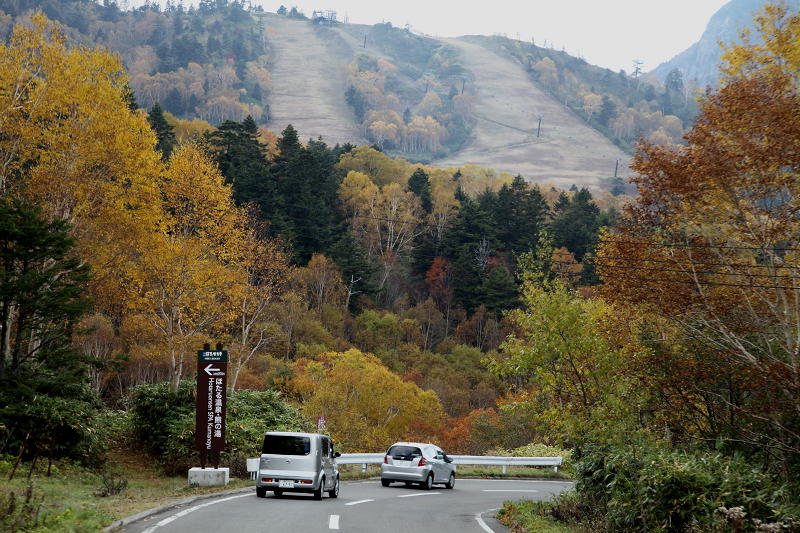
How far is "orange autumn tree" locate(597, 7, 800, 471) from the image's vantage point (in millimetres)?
18703

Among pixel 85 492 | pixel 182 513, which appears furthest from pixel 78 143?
pixel 182 513

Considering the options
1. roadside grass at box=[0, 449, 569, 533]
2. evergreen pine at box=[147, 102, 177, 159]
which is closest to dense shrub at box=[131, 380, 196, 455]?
roadside grass at box=[0, 449, 569, 533]

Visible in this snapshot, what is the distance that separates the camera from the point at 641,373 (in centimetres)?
2169

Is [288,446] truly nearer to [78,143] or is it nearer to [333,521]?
[333,521]

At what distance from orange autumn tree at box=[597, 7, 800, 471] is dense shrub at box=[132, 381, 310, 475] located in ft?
40.3

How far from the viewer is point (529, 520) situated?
17000mm

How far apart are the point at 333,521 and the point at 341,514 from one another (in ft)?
5.38

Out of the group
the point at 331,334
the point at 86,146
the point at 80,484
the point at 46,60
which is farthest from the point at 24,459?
the point at 331,334

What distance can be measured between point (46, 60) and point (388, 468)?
63.9ft

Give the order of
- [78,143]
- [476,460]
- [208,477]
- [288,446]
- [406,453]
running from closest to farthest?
[288,446] → [208,477] → [406,453] → [78,143] → [476,460]

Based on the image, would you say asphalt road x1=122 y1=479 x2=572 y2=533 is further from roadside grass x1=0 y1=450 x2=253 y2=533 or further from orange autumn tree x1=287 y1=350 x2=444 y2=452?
orange autumn tree x1=287 y1=350 x2=444 y2=452

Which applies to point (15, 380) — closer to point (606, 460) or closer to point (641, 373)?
point (606, 460)

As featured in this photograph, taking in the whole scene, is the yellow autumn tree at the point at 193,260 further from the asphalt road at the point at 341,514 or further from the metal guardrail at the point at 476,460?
the asphalt road at the point at 341,514

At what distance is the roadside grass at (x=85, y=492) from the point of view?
1198cm
